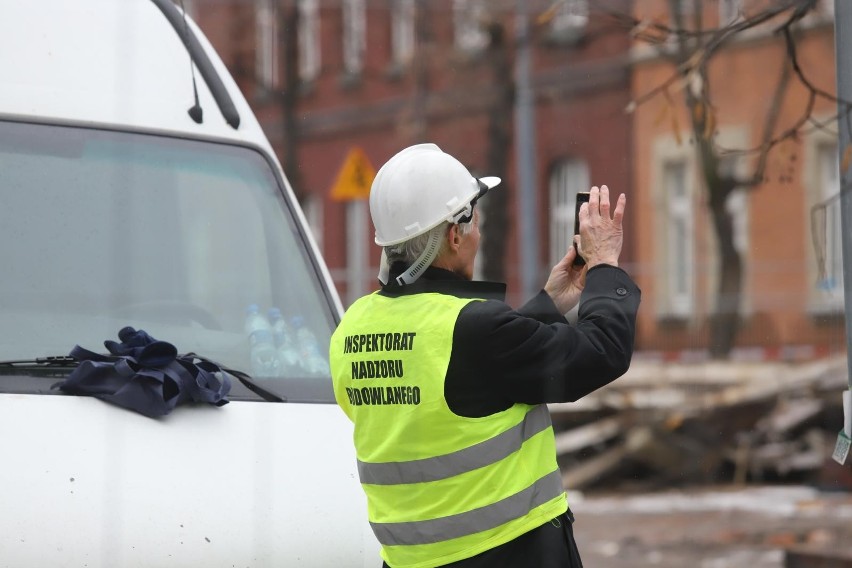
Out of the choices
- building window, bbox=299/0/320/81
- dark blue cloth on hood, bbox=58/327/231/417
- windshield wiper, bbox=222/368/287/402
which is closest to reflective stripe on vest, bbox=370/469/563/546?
dark blue cloth on hood, bbox=58/327/231/417

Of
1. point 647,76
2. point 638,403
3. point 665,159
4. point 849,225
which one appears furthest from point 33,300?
point 665,159

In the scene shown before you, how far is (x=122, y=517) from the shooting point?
3.70m

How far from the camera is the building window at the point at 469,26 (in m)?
17.9

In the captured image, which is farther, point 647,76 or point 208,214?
point 647,76

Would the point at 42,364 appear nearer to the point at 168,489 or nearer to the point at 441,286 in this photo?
the point at 168,489

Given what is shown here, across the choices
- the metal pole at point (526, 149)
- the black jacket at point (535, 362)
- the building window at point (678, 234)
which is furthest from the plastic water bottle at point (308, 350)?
the building window at point (678, 234)

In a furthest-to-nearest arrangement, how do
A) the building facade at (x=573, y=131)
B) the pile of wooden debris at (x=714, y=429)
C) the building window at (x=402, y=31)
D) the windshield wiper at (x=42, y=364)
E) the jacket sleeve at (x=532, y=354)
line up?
the building window at (x=402, y=31) < the building facade at (x=573, y=131) < the pile of wooden debris at (x=714, y=429) < the windshield wiper at (x=42, y=364) < the jacket sleeve at (x=532, y=354)

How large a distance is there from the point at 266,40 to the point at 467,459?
18.7 m

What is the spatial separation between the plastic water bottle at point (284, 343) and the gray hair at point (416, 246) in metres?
1.12

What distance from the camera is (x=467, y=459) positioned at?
10.9ft

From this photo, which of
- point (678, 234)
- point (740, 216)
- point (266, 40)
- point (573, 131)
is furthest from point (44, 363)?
point (573, 131)

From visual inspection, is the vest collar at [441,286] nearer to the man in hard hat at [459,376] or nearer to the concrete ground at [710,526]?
the man in hard hat at [459,376]

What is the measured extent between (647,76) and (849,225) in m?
13.9

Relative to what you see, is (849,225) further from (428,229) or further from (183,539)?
(183,539)
